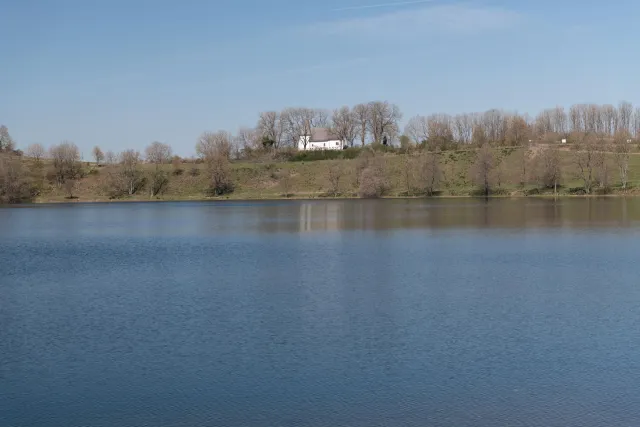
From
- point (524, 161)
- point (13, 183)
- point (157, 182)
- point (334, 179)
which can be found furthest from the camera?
point (157, 182)

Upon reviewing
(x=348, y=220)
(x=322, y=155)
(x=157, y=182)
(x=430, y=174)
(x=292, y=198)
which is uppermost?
(x=322, y=155)

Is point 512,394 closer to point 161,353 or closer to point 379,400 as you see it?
point 379,400

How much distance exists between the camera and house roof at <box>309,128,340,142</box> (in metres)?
128

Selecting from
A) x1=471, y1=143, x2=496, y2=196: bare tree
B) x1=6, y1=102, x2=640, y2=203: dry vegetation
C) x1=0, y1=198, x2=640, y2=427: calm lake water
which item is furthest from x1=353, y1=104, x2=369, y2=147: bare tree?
x1=0, y1=198, x2=640, y2=427: calm lake water

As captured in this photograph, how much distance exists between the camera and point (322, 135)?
129375mm

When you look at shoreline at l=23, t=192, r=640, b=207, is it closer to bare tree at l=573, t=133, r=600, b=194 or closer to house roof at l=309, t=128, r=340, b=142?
bare tree at l=573, t=133, r=600, b=194

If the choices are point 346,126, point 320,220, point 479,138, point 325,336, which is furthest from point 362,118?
point 325,336

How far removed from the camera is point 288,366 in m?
12.8

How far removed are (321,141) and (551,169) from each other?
5893cm

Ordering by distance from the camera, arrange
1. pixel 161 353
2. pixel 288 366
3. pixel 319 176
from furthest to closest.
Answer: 1. pixel 319 176
2. pixel 161 353
3. pixel 288 366

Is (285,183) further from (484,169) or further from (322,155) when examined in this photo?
(484,169)

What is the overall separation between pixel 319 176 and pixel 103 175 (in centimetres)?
3151

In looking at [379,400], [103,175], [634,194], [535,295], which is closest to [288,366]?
[379,400]

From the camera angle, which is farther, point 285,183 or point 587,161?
point 285,183
